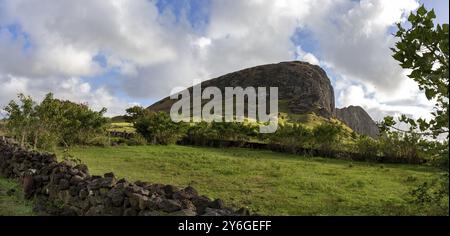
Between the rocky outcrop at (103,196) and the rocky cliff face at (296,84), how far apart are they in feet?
434

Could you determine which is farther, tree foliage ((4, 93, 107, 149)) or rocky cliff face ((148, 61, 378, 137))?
rocky cliff face ((148, 61, 378, 137))

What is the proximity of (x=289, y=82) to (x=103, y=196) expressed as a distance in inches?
6256

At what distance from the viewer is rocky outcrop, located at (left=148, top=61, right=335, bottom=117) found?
156 meters

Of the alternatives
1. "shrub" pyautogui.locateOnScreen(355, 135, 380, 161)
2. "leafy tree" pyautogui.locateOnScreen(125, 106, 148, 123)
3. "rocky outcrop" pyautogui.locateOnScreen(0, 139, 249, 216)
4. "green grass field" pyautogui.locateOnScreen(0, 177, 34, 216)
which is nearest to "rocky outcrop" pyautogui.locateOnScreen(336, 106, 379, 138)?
"leafy tree" pyautogui.locateOnScreen(125, 106, 148, 123)

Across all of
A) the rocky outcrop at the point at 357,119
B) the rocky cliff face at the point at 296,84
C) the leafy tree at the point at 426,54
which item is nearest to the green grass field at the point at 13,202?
the leafy tree at the point at 426,54

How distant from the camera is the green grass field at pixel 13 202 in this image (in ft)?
39.1

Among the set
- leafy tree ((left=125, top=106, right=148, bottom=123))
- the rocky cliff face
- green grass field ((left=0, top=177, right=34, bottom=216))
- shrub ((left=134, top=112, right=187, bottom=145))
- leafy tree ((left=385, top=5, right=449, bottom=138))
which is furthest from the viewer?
the rocky cliff face

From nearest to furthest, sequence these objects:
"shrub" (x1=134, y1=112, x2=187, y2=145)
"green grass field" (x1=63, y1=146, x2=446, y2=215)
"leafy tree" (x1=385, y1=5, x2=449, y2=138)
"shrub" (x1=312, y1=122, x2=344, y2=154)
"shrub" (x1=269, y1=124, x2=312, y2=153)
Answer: "leafy tree" (x1=385, y1=5, x2=449, y2=138)
"green grass field" (x1=63, y1=146, x2=446, y2=215)
"shrub" (x1=312, y1=122, x2=344, y2=154)
"shrub" (x1=269, y1=124, x2=312, y2=153)
"shrub" (x1=134, y1=112, x2=187, y2=145)

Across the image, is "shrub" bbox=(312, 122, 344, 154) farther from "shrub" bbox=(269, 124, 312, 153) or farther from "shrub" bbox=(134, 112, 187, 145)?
"shrub" bbox=(134, 112, 187, 145)

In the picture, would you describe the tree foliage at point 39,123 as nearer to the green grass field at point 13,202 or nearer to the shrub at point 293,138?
the green grass field at point 13,202

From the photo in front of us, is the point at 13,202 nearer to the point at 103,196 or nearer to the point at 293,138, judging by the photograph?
the point at 103,196

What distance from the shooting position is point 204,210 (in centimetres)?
880
